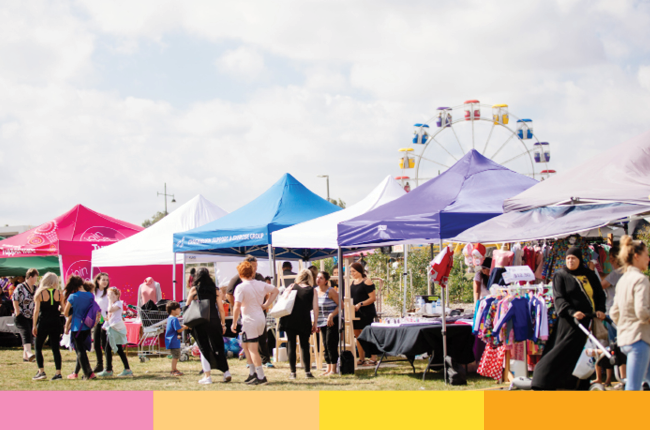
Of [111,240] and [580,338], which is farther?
[111,240]

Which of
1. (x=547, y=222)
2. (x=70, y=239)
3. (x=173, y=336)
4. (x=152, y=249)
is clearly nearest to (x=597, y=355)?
(x=547, y=222)

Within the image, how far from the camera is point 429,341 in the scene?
767 centimetres

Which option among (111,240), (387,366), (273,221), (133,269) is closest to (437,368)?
(387,366)

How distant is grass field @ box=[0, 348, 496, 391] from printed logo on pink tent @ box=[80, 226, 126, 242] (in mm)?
6279

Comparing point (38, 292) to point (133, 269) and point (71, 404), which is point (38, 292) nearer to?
point (71, 404)

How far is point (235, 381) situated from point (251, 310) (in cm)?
121

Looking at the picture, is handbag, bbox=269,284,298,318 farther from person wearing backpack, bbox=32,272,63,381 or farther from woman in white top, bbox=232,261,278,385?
person wearing backpack, bbox=32,272,63,381

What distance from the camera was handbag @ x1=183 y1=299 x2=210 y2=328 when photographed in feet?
25.0

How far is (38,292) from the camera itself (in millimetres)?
8555

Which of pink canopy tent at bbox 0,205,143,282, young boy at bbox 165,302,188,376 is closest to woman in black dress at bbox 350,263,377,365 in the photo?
young boy at bbox 165,302,188,376

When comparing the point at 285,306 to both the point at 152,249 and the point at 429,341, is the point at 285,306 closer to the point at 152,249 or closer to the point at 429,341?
the point at 429,341

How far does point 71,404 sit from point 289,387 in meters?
3.77

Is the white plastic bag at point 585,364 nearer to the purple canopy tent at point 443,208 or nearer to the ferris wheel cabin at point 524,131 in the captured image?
the purple canopy tent at point 443,208

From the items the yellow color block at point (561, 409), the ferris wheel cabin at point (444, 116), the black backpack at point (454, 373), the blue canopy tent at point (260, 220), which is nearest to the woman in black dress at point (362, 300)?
the black backpack at point (454, 373)
